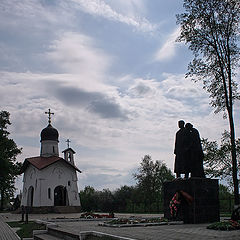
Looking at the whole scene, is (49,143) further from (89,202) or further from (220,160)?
(220,160)

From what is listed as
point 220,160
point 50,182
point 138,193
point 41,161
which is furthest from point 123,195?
point 220,160

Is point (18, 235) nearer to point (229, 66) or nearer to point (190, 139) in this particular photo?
point (190, 139)

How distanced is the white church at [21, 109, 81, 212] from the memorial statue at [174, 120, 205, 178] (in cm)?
2318

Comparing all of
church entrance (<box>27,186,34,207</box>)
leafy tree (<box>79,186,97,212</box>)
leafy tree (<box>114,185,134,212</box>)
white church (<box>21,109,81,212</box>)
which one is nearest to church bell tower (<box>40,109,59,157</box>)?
white church (<box>21,109,81,212</box>)

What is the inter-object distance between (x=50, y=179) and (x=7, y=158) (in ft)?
19.3

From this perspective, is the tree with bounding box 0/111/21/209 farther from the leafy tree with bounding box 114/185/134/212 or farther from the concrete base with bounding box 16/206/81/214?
the leafy tree with bounding box 114/185/134/212

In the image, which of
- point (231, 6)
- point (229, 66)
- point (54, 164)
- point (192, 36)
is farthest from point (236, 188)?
point (54, 164)

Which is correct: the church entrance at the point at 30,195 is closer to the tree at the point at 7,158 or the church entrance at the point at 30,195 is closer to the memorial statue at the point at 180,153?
the tree at the point at 7,158

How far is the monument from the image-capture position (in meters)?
12.2

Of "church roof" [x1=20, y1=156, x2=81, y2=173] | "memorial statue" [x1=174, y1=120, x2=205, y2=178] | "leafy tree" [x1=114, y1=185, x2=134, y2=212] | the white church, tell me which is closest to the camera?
"memorial statue" [x1=174, y1=120, x2=205, y2=178]

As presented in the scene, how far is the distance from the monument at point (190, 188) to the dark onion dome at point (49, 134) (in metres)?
27.0

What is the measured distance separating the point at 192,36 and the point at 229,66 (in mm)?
2267

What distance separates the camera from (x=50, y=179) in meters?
35.9

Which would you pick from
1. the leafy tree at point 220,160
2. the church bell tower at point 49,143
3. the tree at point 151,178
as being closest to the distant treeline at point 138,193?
the tree at point 151,178
